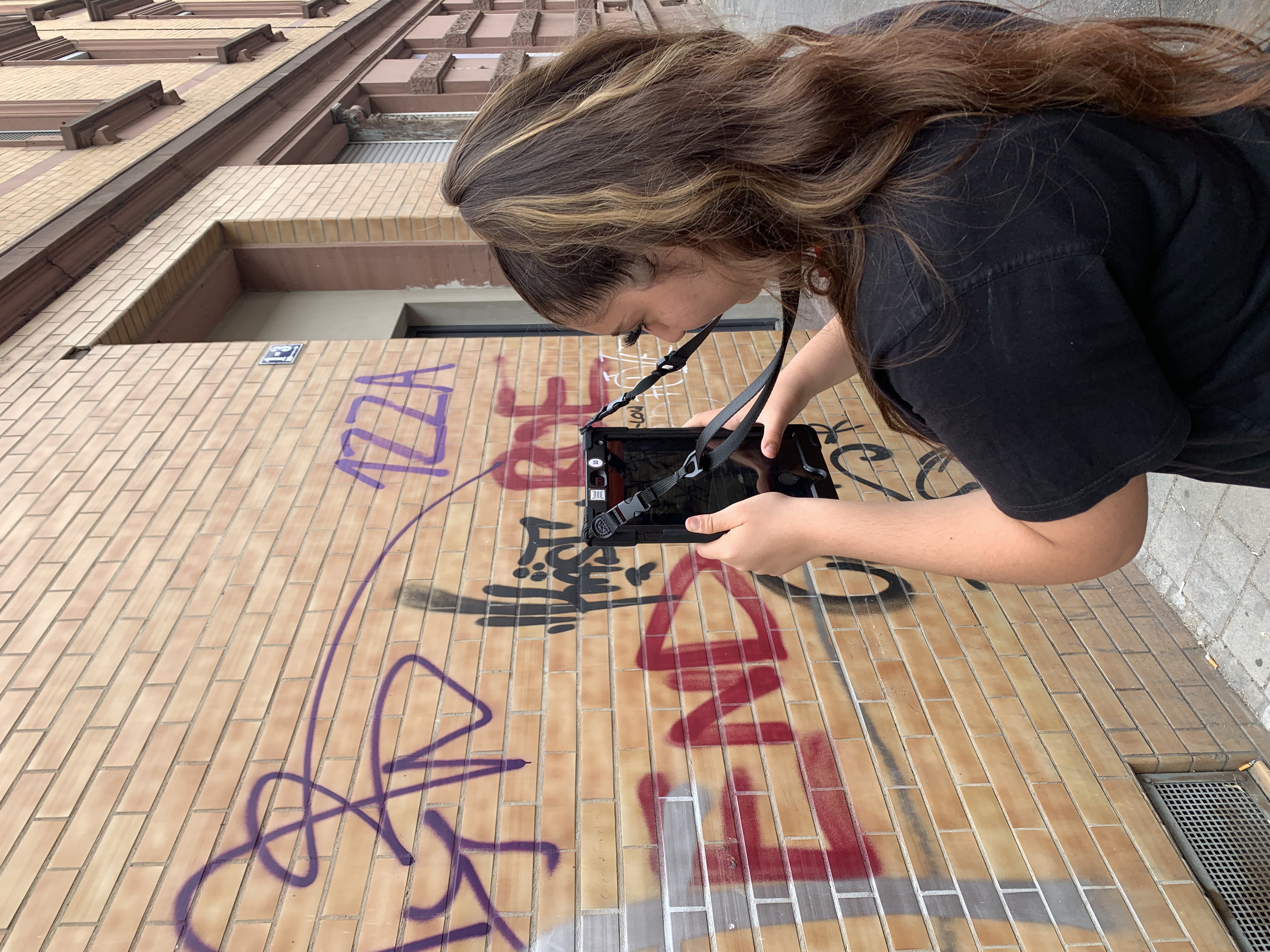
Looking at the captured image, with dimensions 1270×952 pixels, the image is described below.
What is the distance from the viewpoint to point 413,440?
3.25m

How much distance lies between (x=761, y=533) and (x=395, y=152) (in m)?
7.28

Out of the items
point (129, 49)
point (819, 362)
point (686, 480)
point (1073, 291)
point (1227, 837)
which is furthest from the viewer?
point (129, 49)

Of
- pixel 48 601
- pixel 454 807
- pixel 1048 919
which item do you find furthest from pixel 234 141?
pixel 1048 919

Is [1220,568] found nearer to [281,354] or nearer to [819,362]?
[819,362]

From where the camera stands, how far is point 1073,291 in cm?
88

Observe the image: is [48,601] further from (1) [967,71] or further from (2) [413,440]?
(1) [967,71]

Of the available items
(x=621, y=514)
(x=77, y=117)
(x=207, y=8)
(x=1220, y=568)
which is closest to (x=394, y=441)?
(x=621, y=514)

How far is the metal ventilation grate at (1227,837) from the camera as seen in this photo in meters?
1.87

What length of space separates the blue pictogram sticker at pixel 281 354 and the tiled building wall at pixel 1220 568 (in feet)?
11.6

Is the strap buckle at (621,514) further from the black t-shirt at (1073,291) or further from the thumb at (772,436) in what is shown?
the black t-shirt at (1073,291)

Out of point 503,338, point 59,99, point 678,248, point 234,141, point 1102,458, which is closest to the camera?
point 1102,458

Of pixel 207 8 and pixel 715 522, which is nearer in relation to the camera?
pixel 715 522

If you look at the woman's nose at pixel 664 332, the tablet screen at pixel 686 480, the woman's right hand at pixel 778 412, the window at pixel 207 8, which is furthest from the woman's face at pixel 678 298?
the window at pixel 207 8

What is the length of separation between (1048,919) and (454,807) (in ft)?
4.82
